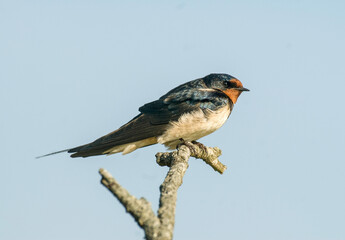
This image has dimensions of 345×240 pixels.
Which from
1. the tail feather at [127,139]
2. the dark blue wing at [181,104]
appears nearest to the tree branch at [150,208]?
the tail feather at [127,139]

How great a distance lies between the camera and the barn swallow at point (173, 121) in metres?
5.46

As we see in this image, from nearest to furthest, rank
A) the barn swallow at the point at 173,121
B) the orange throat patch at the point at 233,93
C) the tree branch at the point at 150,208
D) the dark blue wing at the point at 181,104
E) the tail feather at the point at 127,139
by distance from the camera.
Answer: the tree branch at the point at 150,208 → the tail feather at the point at 127,139 → the barn swallow at the point at 173,121 → the dark blue wing at the point at 181,104 → the orange throat patch at the point at 233,93

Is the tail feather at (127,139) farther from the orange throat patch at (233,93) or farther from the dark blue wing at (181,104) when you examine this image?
the orange throat patch at (233,93)

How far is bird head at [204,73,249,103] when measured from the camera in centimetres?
622

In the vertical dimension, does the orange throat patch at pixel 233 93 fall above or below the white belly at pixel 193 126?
above

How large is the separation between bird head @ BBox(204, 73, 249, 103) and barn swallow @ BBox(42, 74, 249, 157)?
4.0 inches

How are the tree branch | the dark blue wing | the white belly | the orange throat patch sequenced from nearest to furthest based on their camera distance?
1. the tree branch
2. the white belly
3. the dark blue wing
4. the orange throat patch

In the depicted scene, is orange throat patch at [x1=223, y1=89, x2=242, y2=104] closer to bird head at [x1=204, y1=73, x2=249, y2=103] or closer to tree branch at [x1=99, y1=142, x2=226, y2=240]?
bird head at [x1=204, y1=73, x2=249, y2=103]

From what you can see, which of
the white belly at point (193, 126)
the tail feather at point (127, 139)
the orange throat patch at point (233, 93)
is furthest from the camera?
the orange throat patch at point (233, 93)

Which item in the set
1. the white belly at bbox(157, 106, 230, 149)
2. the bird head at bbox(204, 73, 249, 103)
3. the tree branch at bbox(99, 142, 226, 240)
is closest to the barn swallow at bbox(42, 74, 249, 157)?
the white belly at bbox(157, 106, 230, 149)

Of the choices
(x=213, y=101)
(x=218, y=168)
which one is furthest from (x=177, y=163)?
(x=213, y=101)

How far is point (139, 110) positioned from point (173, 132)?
24.9 inches

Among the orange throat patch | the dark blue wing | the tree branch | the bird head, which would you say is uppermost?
the bird head

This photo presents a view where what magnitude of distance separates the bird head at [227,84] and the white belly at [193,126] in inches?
21.3
